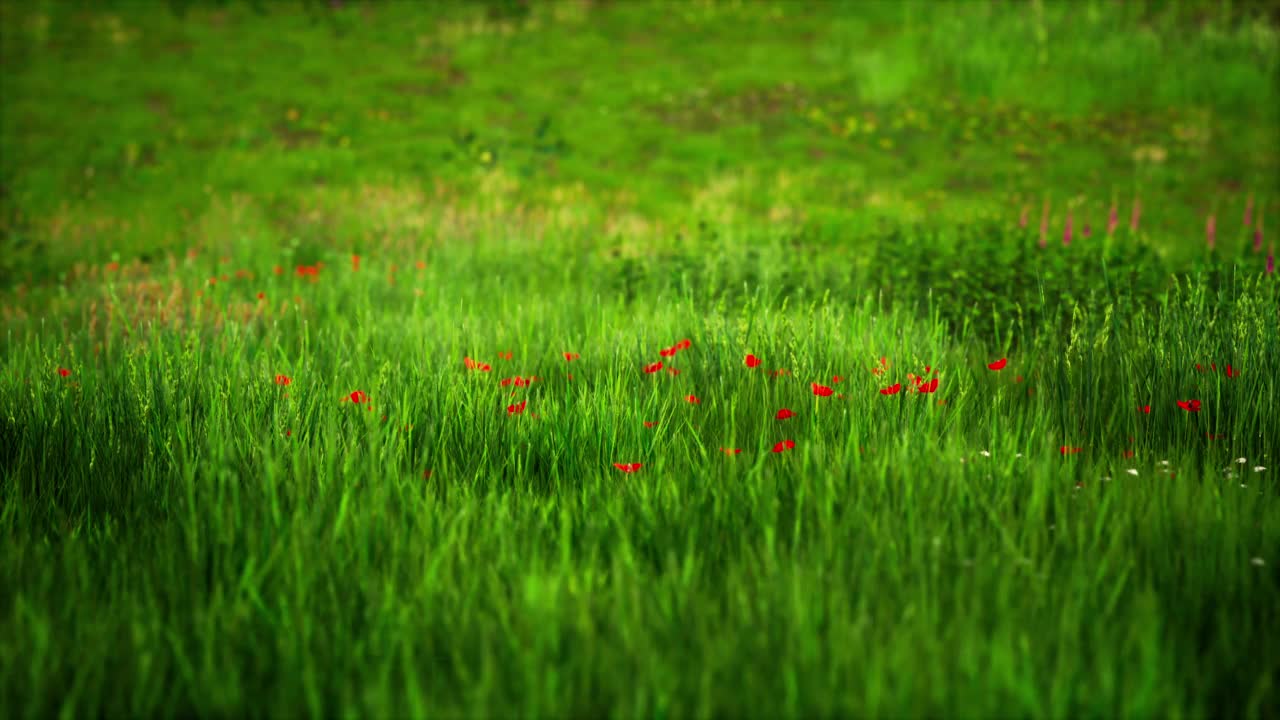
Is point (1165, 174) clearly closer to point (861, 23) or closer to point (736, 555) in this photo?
point (861, 23)

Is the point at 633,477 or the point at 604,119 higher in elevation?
the point at 604,119

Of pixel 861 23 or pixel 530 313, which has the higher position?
pixel 861 23

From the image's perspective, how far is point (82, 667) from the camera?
2088mm

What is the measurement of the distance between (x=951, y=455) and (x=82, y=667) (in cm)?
244

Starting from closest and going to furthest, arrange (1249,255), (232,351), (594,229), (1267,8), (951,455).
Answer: (951,455) → (232,351) → (1249,255) → (594,229) → (1267,8)

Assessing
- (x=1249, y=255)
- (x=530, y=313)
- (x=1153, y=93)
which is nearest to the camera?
(x=530, y=313)

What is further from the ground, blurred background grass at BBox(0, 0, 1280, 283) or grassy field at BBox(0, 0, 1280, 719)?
blurred background grass at BBox(0, 0, 1280, 283)

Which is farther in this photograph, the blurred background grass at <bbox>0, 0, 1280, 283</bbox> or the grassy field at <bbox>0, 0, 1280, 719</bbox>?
the blurred background grass at <bbox>0, 0, 1280, 283</bbox>

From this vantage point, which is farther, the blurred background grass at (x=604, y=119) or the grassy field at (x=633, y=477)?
the blurred background grass at (x=604, y=119)

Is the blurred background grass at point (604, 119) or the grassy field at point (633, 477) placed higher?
the blurred background grass at point (604, 119)

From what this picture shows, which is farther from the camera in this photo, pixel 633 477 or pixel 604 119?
pixel 604 119

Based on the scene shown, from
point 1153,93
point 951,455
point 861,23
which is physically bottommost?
point 951,455

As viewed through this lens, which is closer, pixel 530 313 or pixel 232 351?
pixel 232 351

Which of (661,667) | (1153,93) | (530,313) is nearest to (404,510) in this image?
(661,667)
